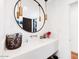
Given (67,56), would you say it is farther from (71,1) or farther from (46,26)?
(71,1)

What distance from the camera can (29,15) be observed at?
2896 mm

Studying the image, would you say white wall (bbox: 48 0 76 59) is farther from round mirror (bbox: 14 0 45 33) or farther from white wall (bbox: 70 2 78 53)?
round mirror (bbox: 14 0 45 33)

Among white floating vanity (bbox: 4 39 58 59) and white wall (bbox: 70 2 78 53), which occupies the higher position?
white wall (bbox: 70 2 78 53)

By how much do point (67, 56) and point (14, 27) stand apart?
193cm

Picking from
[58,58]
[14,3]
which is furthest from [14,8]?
[58,58]

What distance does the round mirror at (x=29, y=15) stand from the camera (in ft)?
8.37

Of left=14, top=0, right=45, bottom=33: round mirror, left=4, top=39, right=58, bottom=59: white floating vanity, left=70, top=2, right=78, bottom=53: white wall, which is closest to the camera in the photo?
left=4, top=39, right=58, bottom=59: white floating vanity

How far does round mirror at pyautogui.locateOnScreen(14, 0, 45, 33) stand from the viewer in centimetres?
255

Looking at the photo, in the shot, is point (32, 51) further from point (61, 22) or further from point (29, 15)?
point (61, 22)

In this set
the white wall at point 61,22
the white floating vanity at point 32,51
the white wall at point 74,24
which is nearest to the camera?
the white floating vanity at point 32,51

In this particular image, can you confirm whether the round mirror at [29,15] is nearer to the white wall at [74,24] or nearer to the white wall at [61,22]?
the white wall at [61,22]

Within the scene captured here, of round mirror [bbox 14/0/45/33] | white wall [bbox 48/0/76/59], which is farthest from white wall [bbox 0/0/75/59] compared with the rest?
round mirror [bbox 14/0/45/33]

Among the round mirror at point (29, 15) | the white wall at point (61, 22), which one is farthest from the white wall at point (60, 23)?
the round mirror at point (29, 15)

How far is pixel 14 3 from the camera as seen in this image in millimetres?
2428
